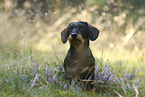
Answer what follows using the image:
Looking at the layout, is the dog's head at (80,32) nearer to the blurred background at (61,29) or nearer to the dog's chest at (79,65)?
the dog's chest at (79,65)

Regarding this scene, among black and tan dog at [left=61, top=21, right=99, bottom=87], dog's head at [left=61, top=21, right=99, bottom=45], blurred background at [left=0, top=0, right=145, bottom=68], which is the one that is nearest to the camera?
dog's head at [left=61, top=21, right=99, bottom=45]

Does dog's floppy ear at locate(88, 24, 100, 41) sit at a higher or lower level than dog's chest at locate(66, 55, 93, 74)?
higher

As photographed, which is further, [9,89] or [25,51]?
[25,51]

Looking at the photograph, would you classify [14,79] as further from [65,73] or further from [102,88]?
[102,88]

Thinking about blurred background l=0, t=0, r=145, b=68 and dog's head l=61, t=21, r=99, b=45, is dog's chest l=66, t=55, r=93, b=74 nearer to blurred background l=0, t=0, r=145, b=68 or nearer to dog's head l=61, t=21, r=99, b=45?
dog's head l=61, t=21, r=99, b=45

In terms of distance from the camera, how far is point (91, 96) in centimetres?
232

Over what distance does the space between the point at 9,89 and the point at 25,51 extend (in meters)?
0.84

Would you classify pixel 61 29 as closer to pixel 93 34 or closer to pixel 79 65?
pixel 93 34

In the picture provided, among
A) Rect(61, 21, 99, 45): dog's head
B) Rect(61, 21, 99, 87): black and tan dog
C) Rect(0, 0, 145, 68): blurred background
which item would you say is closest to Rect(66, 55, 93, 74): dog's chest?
Rect(61, 21, 99, 87): black and tan dog

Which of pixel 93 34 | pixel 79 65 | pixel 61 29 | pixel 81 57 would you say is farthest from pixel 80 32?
pixel 61 29

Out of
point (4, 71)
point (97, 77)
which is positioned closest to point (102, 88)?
point (97, 77)

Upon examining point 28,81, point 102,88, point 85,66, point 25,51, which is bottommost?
point 102,88

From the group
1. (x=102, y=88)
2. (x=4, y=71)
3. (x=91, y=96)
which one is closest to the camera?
(x=91, y=96)

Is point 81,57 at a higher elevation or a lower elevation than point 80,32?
lower
